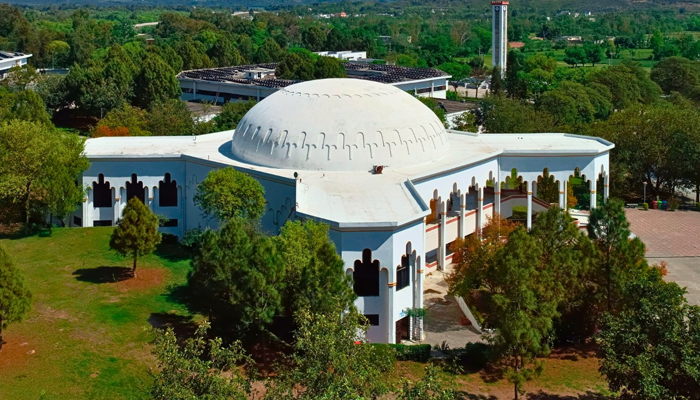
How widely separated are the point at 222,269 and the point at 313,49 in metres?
125

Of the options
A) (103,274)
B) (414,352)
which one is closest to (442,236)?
(414,352)

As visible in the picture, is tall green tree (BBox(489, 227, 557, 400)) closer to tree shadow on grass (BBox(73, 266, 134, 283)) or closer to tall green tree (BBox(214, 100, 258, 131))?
tree shadow on grass (BBox(73, 266, 134, 283))

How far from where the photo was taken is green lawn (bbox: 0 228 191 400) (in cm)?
2750

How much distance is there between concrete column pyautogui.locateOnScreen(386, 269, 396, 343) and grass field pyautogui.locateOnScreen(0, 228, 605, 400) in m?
1.80

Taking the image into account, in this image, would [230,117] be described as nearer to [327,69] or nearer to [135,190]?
[135,190]

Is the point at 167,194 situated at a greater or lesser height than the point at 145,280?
greater

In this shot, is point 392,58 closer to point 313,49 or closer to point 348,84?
point 313,49

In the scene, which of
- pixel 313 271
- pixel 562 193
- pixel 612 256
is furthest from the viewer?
pixel 562 193

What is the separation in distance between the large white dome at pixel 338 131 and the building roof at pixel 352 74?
145 ft

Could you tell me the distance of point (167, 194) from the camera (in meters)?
44.7

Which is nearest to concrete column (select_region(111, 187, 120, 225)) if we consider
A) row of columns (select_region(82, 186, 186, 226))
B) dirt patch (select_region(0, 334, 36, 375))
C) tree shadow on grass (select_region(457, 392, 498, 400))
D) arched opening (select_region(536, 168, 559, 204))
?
row of columns (select_region(82, 186, 186, 226))

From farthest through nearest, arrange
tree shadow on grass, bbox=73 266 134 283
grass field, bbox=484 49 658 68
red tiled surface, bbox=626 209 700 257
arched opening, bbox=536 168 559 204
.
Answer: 1. grass field, bbox=484 49 658 68
2. arched opening, bbox=536 168 559 204
3. red tiled surface, bbox=626 209 700 257
4. tree shadow on grass, bbox=73 266 134 283

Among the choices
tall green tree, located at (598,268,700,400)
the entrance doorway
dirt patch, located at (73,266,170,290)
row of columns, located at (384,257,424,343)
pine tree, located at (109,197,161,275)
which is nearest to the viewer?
tall green tree, located at (598,268,700,400)

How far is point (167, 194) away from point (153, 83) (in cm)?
3793
